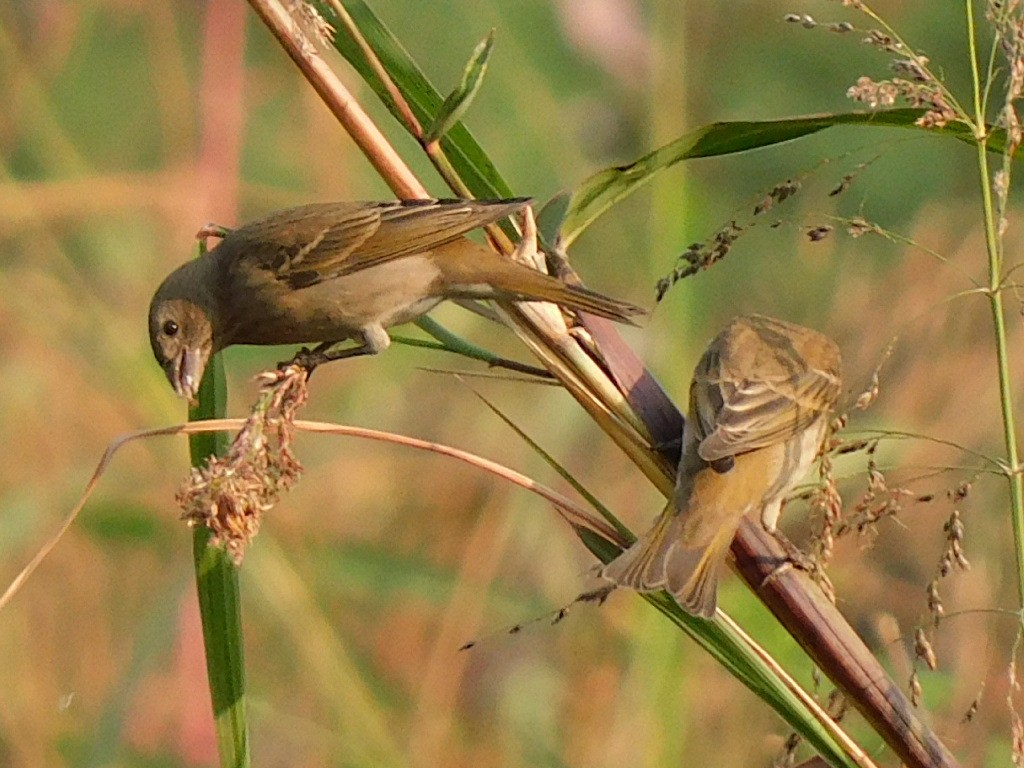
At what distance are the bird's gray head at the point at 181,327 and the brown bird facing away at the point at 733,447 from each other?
93cm

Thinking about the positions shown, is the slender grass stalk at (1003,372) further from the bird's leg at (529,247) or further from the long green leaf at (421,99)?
the bird's leg at (529,247)

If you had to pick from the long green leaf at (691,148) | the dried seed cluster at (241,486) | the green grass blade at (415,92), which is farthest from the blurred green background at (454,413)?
the dried seed cluster at (241,486)

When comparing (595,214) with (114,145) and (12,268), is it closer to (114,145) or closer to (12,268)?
(12,268)

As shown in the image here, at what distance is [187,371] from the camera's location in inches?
110

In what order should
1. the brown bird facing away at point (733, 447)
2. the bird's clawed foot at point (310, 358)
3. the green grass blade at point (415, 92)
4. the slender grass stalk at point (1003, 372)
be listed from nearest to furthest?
the slender grass stalk at point (1003, 372) → the green grass blade at point (415, 92) → the brown bird facing away at point (733, 447) → the bird's clawed foot at point (310, 358)

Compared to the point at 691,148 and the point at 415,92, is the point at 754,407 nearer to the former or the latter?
the point at 691,148

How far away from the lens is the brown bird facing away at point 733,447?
2.11 m

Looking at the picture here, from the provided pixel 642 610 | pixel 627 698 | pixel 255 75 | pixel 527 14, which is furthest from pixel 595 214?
pixel 255 75

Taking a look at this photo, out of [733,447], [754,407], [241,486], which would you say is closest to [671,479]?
[241,486]

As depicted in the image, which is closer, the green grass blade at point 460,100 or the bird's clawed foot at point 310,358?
the green grass blade at point 460,100

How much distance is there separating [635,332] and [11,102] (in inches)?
106

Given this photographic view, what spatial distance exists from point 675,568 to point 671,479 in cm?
26

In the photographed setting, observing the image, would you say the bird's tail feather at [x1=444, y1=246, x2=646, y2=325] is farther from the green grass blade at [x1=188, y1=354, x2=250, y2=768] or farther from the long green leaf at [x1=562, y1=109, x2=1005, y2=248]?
the green grass blade at [x1=188, y1=354, x2=250, y2=768]

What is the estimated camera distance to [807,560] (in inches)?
70.4
